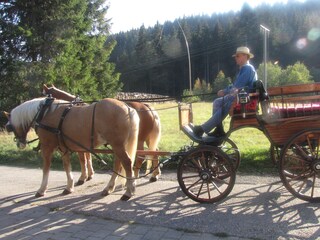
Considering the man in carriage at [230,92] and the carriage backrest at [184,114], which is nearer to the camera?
the man in carriage at [230,92]

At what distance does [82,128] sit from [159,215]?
197 centimetres

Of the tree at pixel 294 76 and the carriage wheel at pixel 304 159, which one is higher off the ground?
the tree at pixel 294 76

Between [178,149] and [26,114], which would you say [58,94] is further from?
[178,149]

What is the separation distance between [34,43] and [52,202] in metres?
11.8

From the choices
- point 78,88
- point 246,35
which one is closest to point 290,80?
point 246,35

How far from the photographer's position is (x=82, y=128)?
19.2 feet

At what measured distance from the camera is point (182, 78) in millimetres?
81438

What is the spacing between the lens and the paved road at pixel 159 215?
4371 millimetres

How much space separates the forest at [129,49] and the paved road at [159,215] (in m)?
11.0

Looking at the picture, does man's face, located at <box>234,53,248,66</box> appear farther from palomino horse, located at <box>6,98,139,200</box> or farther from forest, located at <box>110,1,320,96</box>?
forest, located at <box>110,1,320,96</box>

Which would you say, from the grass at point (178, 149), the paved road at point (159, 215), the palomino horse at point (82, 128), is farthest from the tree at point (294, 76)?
the palomino horse at point (82, 128)

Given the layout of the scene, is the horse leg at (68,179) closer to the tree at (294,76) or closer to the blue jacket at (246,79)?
the blue jacket at (246,79)

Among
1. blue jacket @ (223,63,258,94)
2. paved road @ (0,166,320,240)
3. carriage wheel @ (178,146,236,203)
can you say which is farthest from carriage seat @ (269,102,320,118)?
paved road @ (0,166,320,240)

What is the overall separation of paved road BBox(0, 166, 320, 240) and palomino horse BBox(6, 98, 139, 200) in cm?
44
